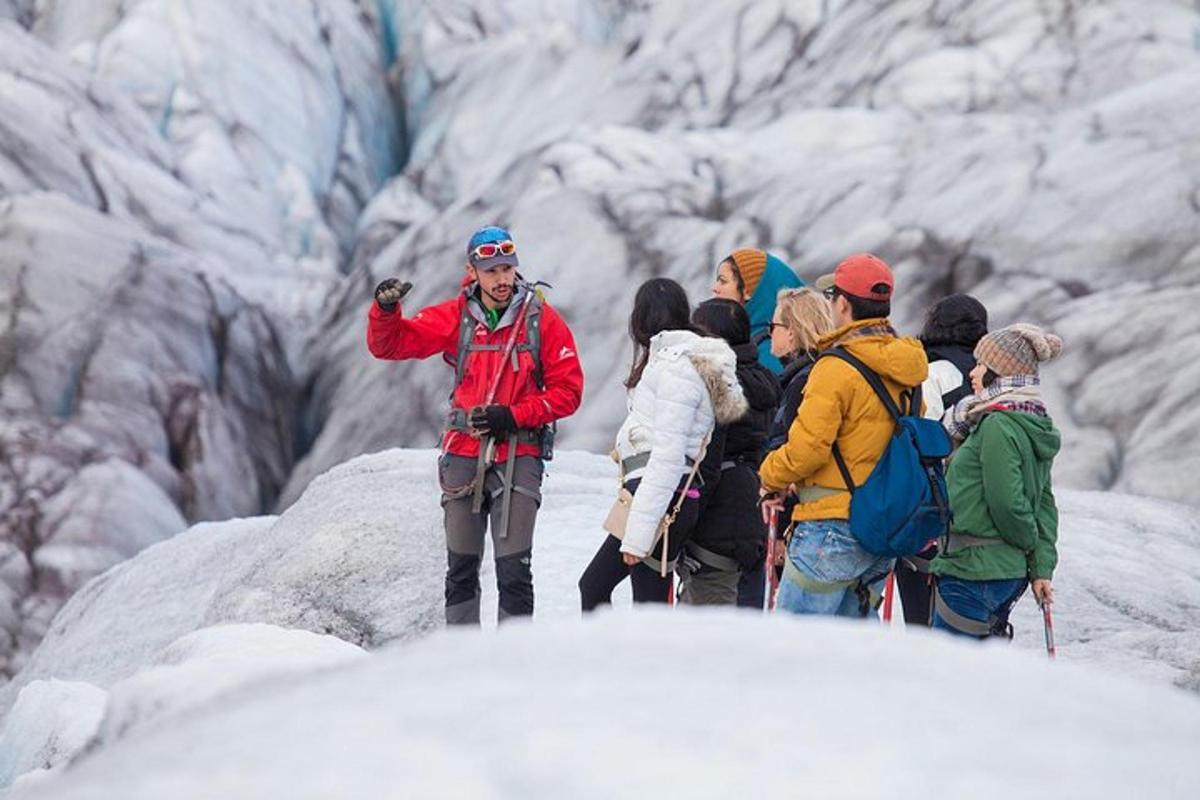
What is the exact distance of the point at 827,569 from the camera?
4.62 meters

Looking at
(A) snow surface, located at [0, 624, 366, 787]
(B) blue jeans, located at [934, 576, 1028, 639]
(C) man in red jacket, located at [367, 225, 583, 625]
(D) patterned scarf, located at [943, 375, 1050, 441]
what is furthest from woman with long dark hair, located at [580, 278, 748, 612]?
(A) snow surface, located at [0, 624, 366, 787]

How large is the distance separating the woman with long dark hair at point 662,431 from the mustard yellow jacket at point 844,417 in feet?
1.22

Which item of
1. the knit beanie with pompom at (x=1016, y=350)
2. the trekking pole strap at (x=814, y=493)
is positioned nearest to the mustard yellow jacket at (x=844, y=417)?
the trekking pole strap at (x=814, y=493)

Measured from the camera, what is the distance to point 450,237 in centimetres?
1898

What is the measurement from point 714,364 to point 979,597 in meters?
1.31

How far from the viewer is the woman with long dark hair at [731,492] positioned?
514 centimetres

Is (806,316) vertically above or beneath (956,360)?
above

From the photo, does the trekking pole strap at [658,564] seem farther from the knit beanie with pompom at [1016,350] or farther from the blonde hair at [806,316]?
the knit beanie with pompom at [1016,350]

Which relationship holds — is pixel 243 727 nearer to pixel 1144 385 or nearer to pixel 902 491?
pixel 902 491

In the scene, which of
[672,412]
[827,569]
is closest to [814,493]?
[827,569]

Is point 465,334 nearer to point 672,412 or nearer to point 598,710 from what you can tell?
point 672,412

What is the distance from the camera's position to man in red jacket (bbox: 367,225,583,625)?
5.49m

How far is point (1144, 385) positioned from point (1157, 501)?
278 centimetres

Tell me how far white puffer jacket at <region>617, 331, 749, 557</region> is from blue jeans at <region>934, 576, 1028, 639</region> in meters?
1.05
